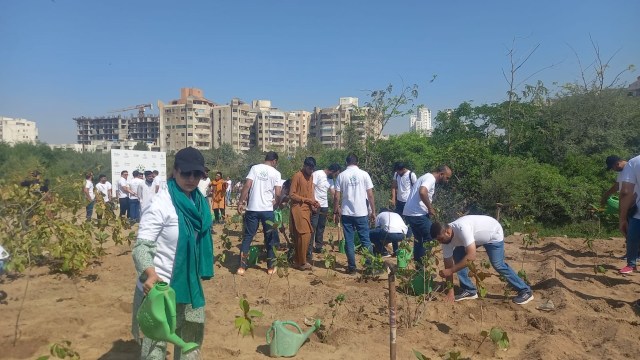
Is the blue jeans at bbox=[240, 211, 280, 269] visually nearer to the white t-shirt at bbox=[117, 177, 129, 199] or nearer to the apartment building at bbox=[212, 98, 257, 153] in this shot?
the white t-shirt at bbox=[117, 177, 129, 199]

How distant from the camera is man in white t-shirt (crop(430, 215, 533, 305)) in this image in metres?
4.23

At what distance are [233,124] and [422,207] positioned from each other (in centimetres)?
8055

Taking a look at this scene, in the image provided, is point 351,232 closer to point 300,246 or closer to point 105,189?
point 300,246

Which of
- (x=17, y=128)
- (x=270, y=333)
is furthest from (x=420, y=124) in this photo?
(x=270, y=333)

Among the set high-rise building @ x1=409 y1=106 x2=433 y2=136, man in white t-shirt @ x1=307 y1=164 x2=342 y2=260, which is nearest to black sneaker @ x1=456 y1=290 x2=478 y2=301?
man in white t-shirt @ x1=307 y1=164 x2=342 y2=260

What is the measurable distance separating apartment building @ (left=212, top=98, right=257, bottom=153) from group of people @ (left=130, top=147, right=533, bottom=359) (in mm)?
77000

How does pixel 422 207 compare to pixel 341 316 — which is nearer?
pixel 341 316

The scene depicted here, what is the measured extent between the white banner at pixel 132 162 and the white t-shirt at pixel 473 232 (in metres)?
12.7

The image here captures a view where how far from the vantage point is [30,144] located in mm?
35625

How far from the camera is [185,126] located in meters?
82.6

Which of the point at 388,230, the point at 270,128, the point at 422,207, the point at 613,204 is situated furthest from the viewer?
the point at 270,128

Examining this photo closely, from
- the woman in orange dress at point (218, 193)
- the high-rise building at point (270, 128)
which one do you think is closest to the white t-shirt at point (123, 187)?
the woman in orange dress at point (218, 193)

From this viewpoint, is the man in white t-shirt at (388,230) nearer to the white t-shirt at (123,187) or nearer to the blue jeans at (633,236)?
the blue jeans at (633,236)

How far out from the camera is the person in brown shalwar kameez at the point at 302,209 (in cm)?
577
